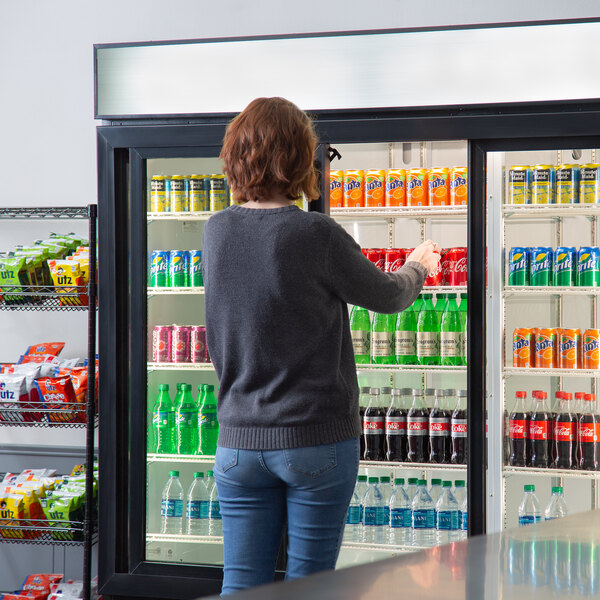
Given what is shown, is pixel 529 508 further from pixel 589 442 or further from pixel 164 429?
pixel 164 429

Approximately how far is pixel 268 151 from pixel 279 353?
17.3 inches

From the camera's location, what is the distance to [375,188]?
124 inches

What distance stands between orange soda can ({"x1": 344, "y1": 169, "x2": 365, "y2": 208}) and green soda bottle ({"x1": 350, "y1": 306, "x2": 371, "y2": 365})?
47 centimetres

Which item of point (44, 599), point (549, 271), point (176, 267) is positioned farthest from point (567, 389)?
point (44, 599)

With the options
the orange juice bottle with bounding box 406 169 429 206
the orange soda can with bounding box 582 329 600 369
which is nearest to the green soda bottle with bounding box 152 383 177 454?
the orange juice bottle with bounding box 406 169 429 206

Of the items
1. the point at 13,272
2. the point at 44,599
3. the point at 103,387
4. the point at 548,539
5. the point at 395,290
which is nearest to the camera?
the point at 548,539

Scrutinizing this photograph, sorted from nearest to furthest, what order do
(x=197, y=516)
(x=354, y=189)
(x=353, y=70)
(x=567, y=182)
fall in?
(x=353, y=70), (x=567, y=182), (x=197, y=516), (x=354, y=189)

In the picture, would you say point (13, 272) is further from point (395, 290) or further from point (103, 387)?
point (395, 290)

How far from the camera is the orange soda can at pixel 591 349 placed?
2.90 m

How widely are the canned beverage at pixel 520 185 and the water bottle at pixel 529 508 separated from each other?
47.7 inches

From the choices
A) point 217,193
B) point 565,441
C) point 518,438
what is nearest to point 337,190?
point 217,193

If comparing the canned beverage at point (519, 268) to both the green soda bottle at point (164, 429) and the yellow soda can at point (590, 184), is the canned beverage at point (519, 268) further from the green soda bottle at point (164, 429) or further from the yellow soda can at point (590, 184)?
the green soda bottle at point (164, 429)

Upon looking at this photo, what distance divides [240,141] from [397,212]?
1.53 m

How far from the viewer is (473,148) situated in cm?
266
